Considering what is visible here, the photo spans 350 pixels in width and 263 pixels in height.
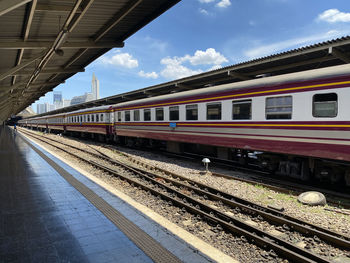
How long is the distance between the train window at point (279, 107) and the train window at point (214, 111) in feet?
7.37

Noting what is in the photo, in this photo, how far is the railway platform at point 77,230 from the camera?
3857 millimetres

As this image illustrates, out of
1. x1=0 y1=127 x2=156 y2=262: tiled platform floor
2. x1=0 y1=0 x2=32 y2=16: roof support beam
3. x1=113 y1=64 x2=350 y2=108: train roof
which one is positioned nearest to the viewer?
x1=0 y1=127 x2=156 y2=262: tiled platform floor

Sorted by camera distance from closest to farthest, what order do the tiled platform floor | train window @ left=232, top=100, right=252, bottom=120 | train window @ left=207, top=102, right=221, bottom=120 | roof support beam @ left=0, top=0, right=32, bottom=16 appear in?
the tiled platform floor → roof support beam @ left=0, top=0, right=32, bottom=16 → train window @ left=232, top=100, right=252, bottom=120 → train window @ left=207, top=102, right=221, bottom=120

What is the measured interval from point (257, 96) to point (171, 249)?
6305mm

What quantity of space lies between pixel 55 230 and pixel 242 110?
7.14m

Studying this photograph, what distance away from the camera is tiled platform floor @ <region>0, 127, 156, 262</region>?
383cm

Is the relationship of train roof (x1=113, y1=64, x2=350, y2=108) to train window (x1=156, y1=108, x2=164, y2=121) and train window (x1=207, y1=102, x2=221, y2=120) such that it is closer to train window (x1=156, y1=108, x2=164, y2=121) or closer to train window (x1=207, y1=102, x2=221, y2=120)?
train window (x1=207, y1=102, x2=221, y2=120)

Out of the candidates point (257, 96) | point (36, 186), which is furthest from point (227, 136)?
point (36, 186)

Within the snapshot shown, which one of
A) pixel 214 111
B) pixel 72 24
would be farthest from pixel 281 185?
pixel 72 24

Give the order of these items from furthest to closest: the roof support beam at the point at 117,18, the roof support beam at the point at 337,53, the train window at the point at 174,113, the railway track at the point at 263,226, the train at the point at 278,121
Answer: the train window at the point at 174,113
the roof support beam at the point at 337,53
the roof support beam at the point at 117,18
the train at the point at 278,121
the railway track at the point at 263,226

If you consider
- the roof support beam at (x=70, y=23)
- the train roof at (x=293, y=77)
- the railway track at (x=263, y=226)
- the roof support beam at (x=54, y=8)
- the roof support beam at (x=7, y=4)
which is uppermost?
the roof support beam at (x=54, y=8)

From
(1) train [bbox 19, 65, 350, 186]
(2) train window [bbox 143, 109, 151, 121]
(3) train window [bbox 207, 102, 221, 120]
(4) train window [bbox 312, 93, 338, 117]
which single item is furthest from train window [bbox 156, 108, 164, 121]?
(4) train window [bbox 312, 93, 338, 117]

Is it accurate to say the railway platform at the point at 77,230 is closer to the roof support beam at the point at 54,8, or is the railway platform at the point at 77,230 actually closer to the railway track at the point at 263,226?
the railway track at the point at 263,226

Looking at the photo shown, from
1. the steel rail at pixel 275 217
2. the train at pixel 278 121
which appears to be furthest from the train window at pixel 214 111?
the steel rail at pixel 275 217
